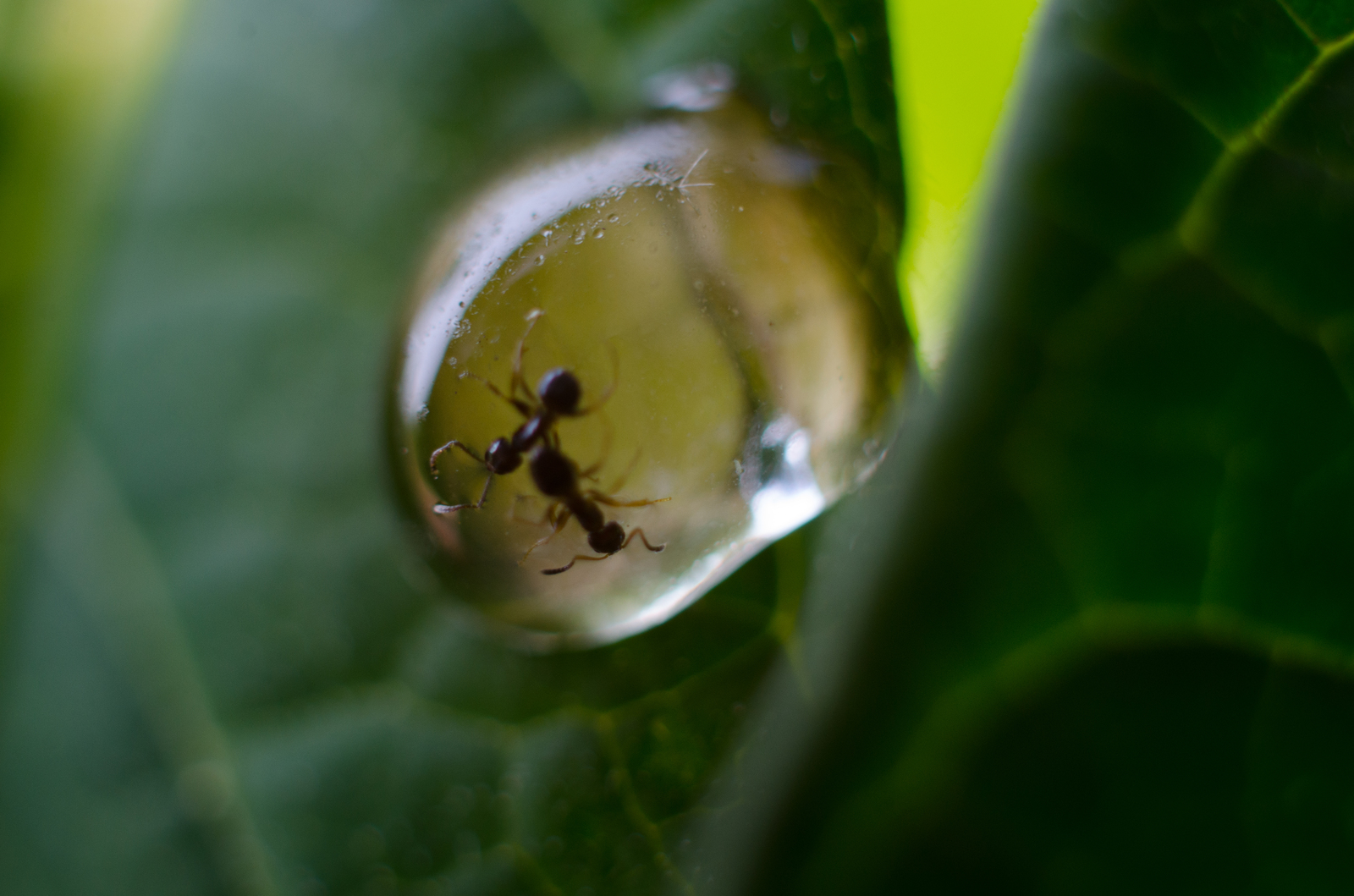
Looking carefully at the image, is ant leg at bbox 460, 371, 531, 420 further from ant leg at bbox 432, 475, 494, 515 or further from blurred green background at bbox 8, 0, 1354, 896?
blurred green background at bbox 8, 0, 1354, 896

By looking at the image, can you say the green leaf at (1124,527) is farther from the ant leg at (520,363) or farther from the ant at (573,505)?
the ant leg at (520,363)

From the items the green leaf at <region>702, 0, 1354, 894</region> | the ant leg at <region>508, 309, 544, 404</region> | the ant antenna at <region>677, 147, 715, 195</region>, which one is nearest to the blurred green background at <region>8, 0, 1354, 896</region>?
the green leaf at <region>702, 0, 1354, 894</region>

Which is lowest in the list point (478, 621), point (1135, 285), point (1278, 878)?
point (1278, 878)

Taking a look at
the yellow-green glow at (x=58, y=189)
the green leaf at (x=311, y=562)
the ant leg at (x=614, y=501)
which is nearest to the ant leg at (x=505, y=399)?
the ant leg at (x=614, y=501)

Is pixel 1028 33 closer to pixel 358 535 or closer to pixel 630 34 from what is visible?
pixel 630 34

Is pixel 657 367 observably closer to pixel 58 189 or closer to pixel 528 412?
pixel 528 412

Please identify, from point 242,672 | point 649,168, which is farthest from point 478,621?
point 649,168

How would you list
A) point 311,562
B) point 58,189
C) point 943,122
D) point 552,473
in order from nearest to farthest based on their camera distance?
point 943,122 < point 552,473 < point 311,562 < point 58,189

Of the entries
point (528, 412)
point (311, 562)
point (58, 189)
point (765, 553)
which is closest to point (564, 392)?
point (528, 412)
